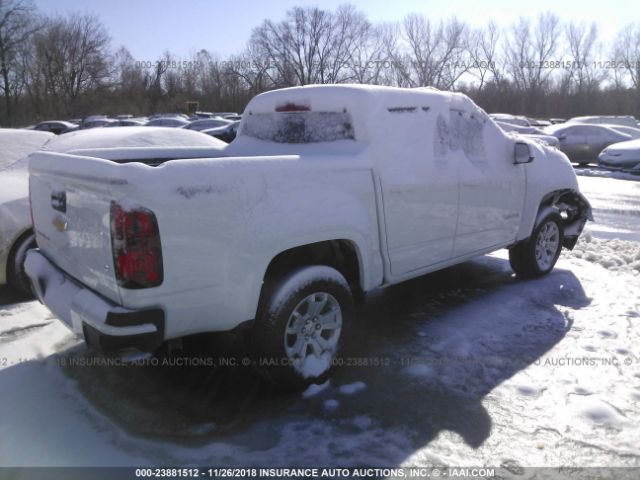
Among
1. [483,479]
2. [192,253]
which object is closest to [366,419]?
[483,479]

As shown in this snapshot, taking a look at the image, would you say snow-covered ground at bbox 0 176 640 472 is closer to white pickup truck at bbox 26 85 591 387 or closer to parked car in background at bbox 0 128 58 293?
parked car in background at bbox 0 128 58 293

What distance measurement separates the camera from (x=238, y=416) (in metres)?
3.22

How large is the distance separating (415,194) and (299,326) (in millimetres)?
1375

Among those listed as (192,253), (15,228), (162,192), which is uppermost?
(162,192)

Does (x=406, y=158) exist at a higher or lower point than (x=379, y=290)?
higher

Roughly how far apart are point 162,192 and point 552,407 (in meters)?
2.64

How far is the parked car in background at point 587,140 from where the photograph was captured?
19812mm

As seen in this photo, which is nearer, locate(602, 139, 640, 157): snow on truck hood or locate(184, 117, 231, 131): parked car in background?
locate(602, 139, 640, 157): snow on truck hood

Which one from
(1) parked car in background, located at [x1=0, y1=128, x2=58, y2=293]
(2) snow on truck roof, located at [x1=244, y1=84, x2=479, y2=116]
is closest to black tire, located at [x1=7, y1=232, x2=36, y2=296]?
(1) parked car in background, located at [x1=0, y1=128, x2=58, y2=293]

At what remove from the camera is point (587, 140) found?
19.8 metres

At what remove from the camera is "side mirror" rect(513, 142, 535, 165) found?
5.10 m

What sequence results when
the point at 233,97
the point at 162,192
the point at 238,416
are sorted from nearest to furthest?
1. the point at 162,192
2. the point at 238,416
3. the point at 233,97

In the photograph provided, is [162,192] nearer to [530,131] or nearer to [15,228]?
[15,228]

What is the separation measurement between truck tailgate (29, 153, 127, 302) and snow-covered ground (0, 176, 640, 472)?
0.81m
